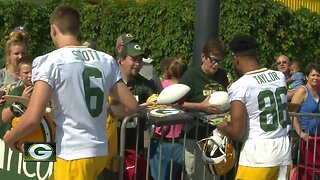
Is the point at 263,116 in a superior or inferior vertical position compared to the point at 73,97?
inferior

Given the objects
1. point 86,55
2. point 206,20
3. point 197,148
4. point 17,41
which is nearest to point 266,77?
point 197,148

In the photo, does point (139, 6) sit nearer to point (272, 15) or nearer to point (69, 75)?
point (272, 15)

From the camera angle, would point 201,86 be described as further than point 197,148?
Yes

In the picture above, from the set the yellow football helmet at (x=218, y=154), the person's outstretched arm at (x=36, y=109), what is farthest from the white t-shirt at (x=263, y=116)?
the person's outstretched arm at (x=36, y=109)

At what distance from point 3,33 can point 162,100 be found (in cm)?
871

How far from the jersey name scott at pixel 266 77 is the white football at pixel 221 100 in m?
0.61

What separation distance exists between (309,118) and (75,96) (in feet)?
11.6

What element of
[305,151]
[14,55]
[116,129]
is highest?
[14,55]

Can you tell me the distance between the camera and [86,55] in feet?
15.8

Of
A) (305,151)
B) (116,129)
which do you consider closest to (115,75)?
(116,129)

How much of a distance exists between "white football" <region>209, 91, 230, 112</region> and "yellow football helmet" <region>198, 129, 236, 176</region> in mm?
330

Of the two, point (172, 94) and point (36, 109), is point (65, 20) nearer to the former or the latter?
point (36, 109)

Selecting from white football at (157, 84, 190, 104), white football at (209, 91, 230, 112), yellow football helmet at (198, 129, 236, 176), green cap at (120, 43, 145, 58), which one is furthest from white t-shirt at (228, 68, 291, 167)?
green cap at (120, 43, 145, 58)

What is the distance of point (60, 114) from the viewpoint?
476 cm
